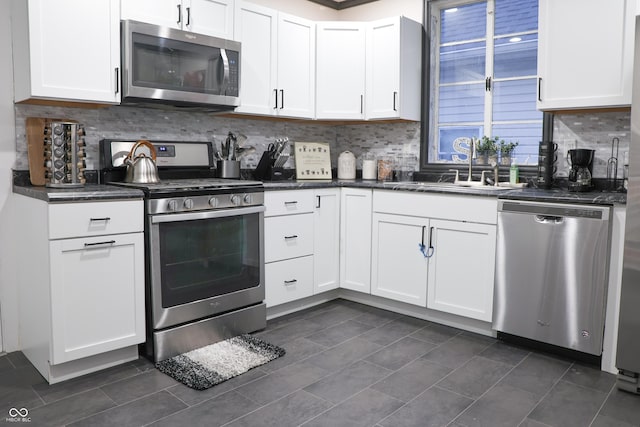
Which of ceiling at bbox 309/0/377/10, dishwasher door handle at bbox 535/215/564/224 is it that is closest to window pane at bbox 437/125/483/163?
dishwasher door handle at bbox 535/215/564/224

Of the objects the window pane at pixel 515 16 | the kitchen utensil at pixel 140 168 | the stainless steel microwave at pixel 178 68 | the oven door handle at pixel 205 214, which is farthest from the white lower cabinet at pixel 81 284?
the window pane at pixel 515 16

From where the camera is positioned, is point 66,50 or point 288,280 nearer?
point 66,50

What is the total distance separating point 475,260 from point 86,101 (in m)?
2.43

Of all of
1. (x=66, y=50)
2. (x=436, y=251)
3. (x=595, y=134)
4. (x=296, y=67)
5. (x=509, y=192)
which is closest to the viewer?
(x=66, y=50)

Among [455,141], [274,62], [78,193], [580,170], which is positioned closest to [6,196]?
[78,193]

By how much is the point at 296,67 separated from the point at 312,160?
0.77 m

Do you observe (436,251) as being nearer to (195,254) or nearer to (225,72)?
(195,254)

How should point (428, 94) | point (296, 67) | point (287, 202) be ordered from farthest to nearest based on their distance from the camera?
point (428, 94) → point (296, 67) → point (287, 202)

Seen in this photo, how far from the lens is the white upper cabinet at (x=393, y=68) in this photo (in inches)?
154

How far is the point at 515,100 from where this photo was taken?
147 inches

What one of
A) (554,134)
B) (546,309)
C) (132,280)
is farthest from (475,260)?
(132,280)

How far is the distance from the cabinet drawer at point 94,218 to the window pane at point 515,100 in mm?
2635

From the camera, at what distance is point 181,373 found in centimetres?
261

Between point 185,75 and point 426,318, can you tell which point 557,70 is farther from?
point 185,75
